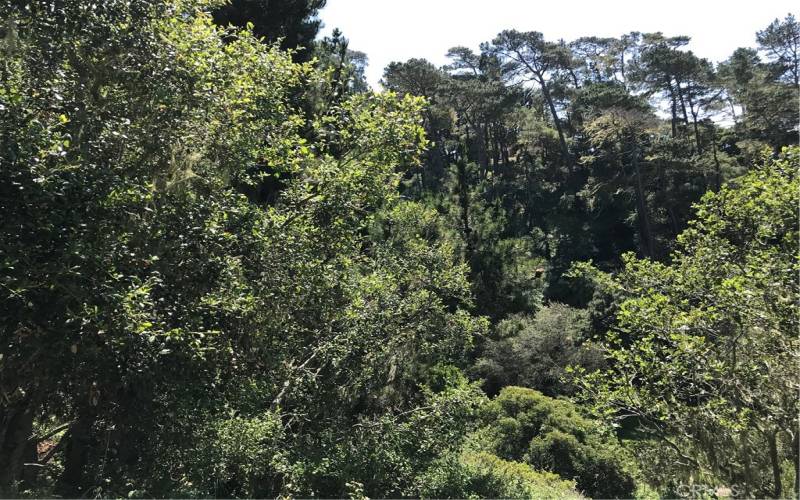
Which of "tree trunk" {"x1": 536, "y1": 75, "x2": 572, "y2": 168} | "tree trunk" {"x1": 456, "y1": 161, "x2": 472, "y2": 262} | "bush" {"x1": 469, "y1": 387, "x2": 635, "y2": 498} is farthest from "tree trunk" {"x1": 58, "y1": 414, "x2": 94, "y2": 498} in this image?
"tree trunk" {"x1": 536, "y1": 75, "x2": 572, "y2": 168}

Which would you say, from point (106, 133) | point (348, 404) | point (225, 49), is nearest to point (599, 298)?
point (348, 404)

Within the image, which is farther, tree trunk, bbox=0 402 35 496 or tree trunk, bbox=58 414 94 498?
tree trunk, bbox=58 414 94 498

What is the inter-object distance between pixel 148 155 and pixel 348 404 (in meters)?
4.27

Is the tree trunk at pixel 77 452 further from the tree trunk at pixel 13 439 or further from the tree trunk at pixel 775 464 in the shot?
the tree trunk at pixel 775 464

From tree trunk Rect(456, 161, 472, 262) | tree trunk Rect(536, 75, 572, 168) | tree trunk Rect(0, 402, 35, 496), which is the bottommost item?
tree trunk Rect(0, 402, 35, 496)

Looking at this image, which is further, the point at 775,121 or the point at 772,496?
the point at 775,121

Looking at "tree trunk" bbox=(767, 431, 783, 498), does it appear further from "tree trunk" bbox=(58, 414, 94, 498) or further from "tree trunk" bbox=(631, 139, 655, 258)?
"tree trunk" bbox=(631, 139, 655, 258)

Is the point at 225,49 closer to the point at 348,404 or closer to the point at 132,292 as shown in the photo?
the point at 132,292

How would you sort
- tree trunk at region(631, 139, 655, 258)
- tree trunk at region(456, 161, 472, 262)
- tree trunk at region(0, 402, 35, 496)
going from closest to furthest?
tree trunk at region(0, 402, 35, 496)
tree trunk at region(456, 161, 472, 262)
tree trunk at region(631, 139, 655, 258)

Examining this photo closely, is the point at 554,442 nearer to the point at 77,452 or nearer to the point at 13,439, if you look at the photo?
the point at 77,452

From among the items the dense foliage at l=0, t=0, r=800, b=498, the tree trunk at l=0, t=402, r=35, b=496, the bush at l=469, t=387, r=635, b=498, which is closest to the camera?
the dense foliage at l=0, t=0, r=800, b=498

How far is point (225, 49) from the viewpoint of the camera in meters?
6.17

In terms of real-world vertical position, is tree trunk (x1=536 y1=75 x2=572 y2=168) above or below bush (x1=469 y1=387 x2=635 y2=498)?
above

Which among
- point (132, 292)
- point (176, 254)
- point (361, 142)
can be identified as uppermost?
point (361, 142)
